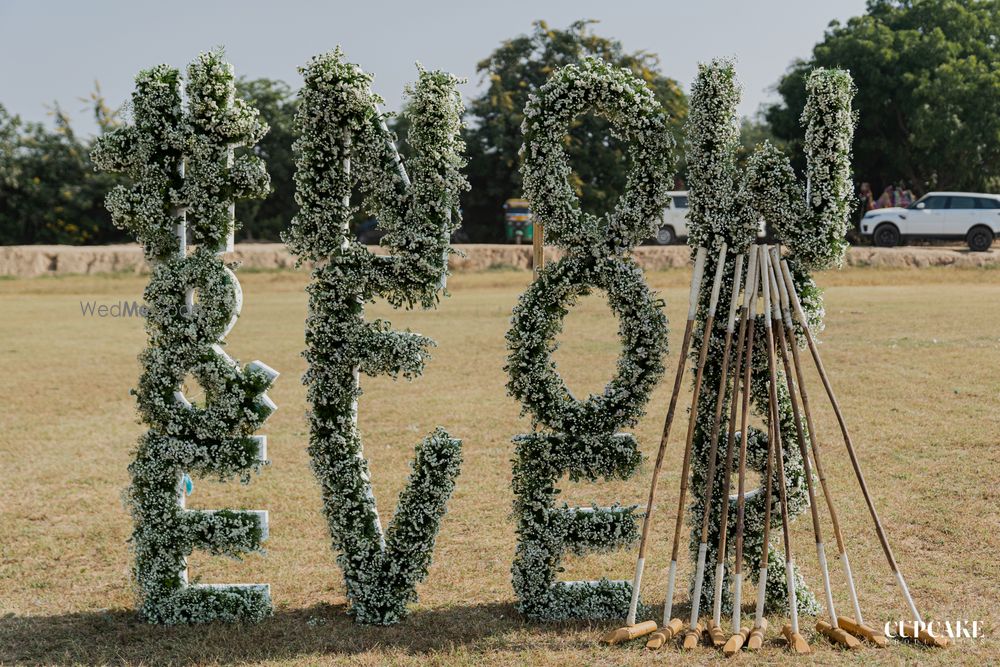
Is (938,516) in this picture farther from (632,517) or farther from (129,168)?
(129,168)

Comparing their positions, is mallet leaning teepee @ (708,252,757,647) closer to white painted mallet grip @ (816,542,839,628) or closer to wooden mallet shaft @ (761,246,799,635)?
wooden mallet shaft @ (761,246,799,635)

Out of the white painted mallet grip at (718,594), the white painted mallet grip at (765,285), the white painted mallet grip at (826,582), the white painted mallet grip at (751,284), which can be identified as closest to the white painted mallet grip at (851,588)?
the white painted mallet grip at (826,582)

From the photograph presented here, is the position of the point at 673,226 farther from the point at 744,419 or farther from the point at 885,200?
the point at 744,419

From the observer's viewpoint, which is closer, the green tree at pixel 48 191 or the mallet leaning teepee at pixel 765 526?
the mallet leaning teepee at pixel 765 526

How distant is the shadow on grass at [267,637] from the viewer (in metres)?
5.23

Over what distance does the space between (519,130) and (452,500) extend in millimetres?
26942

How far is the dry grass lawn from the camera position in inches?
211

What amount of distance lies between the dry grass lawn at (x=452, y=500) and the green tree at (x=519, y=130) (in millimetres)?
16925

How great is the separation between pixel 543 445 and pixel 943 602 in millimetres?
2440

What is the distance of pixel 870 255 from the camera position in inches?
998

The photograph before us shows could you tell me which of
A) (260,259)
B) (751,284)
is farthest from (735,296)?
(260,259)

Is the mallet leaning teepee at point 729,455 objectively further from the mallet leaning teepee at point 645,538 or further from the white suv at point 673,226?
the white suv at point 673,226

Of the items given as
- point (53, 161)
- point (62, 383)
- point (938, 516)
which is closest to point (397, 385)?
point (62, 383)

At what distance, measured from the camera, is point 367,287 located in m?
5.55
